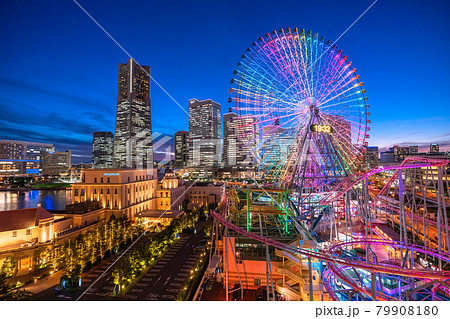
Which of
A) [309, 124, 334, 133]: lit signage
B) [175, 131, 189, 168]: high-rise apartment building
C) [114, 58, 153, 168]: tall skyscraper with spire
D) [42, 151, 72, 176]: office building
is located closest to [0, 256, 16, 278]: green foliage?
[309, 124, 334, 133]: lit signage

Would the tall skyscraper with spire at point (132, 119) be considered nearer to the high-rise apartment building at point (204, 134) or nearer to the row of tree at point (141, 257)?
the high-rise apartment building at point (204, 134)

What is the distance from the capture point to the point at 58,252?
1955cm

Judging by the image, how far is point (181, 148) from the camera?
15962 centimetres

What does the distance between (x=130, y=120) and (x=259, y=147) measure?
11115 centimetres

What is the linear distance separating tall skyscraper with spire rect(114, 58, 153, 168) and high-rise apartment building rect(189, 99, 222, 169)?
2538 centimetres

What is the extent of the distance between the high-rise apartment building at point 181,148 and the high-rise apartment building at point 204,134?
48.2ft

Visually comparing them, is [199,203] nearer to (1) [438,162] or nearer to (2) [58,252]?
(2) [58,252]

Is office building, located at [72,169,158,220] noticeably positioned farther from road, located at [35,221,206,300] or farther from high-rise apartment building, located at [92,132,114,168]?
high-rise apartment building, located at [92,132,114,168]

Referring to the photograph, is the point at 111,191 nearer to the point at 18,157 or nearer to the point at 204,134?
the point at 204,134

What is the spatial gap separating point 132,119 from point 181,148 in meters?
45.8

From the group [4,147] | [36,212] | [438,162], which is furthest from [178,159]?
[438,162]

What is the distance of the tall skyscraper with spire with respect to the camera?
120125 millimetres

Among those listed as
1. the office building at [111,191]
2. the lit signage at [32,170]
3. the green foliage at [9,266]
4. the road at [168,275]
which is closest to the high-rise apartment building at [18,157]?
the lit signage at [32,170]
